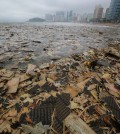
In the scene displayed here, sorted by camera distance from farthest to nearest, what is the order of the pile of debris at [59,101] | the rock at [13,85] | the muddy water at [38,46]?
the muddy water at [38,46]
the rock at [13,85]
the pile of debris at [59,101]

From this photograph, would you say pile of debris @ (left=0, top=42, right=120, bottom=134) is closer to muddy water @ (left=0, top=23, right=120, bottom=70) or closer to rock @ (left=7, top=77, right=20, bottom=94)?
rock @ (left=7, top=77, right=20, bottom=94)

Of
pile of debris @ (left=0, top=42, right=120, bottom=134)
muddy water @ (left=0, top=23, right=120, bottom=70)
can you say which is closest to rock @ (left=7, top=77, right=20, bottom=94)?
pile of debris @ (left=0, top=42, right=120, bottom=134)

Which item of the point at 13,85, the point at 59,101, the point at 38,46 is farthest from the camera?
the point at 38,46

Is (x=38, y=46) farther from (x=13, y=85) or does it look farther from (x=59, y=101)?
(x=59, y=101)

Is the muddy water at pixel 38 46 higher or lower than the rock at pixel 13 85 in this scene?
lower

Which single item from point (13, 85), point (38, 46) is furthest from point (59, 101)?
point (38, 46)

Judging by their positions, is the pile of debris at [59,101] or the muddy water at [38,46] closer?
the pile of debris at [59,101]

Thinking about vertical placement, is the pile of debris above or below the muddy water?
above

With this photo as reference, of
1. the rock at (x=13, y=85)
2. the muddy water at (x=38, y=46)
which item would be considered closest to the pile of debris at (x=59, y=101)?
the rock at (x=13, y=85)

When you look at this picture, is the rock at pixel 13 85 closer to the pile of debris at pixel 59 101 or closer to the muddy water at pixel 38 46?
the pile of debris at pixel 59 101
